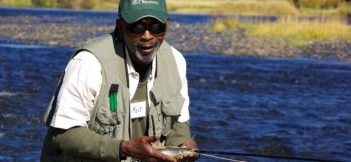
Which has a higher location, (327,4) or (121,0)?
(121,0)

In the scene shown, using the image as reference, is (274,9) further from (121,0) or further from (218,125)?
(121,0)

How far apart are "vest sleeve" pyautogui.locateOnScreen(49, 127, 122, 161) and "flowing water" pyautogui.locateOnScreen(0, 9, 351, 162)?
16.4 feet

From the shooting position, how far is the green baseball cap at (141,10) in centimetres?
373

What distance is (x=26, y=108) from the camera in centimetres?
1230

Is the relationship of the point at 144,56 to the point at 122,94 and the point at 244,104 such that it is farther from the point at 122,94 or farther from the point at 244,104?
the point at 244,104

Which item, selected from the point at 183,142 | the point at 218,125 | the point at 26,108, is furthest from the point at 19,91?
the point at 183,142

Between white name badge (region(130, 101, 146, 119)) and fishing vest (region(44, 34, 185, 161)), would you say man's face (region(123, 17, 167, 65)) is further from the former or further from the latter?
white name badge (region(130, 101, 146, 119))

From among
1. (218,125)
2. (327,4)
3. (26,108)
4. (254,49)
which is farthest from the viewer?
(327,4)

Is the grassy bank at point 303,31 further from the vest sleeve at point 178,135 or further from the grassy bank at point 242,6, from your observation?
the grassy bank at point 242,6

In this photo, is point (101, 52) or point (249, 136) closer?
point (101, 52)

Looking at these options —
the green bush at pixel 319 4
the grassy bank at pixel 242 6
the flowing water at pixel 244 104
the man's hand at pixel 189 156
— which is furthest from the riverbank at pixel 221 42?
the green bush at pixel 319 4

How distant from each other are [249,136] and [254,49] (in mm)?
16066

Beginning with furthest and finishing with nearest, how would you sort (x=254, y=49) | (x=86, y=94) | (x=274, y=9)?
(x=274, y=9) → (x=254, y=49) → (x=86, y=94)

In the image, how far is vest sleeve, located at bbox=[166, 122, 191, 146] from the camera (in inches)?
163
